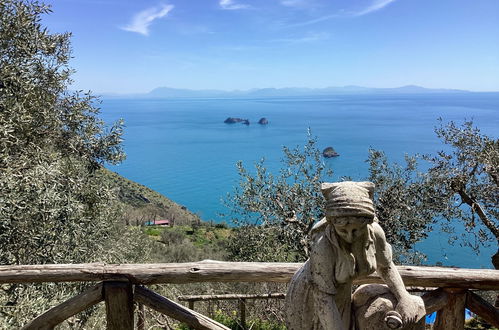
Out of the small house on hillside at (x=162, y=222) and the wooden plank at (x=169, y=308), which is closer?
the wooden plank at (x=169, y=308)

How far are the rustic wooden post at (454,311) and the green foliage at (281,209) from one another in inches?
192

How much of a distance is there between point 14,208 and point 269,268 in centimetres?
405

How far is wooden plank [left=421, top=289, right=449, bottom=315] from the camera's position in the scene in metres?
2.73

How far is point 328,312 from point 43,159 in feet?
17.5

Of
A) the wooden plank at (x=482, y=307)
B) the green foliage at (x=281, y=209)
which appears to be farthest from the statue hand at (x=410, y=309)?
the green foliage at (x=281, y=209)

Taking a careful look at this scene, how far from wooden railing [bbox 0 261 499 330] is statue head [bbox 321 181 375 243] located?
99cm

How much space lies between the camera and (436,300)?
2.77 metres

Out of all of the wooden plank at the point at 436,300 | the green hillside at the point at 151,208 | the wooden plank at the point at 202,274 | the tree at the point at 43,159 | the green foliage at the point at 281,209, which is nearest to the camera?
the wooden plank at the point at 202,274

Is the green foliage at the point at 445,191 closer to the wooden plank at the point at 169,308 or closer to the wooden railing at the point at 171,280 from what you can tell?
the wooden railing at the point at 171,280

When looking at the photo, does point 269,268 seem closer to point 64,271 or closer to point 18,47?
point 64,271

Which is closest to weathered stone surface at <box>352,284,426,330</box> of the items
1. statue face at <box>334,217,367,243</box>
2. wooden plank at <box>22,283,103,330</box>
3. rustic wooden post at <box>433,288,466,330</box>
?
statue face at <box>334,217,367,243</box>

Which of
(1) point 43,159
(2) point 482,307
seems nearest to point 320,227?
(2) point 482,307

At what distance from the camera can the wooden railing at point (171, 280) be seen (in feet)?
8.62

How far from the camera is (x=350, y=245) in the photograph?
1950 millimetres
